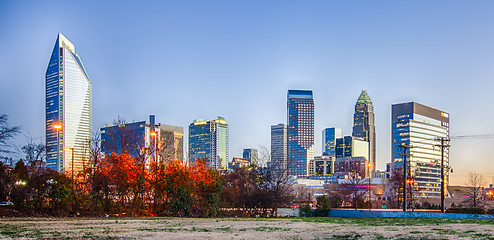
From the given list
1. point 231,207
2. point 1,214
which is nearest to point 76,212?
point 1,214

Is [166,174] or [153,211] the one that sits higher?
[166,174]

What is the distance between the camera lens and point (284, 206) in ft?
192

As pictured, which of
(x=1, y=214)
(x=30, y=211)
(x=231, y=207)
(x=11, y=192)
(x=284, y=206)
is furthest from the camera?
(x=284, y=206)

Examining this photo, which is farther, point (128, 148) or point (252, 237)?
point (128, 148)

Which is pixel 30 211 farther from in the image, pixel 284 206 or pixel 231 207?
pixel 284 206

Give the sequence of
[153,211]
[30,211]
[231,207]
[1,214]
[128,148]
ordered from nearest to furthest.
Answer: [1,214] → [30,211] → [153,211] → [231,207] → [128,148]

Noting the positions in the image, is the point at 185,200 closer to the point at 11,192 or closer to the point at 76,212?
the point at 76,212

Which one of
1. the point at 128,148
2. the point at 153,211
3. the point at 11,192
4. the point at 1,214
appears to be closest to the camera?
the point at 1,214

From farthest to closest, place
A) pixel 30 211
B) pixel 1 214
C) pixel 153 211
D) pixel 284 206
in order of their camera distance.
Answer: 1. pixel 284 206
2. pixel 153 211
3. pixel 30 211
4. pixel 1 214

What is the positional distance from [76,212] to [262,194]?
2238 centimetres

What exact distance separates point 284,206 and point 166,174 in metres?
23.2

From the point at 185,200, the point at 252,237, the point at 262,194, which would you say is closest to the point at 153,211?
the point at 185,200

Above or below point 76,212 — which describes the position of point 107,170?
above

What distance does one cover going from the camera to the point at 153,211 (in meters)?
38.7
